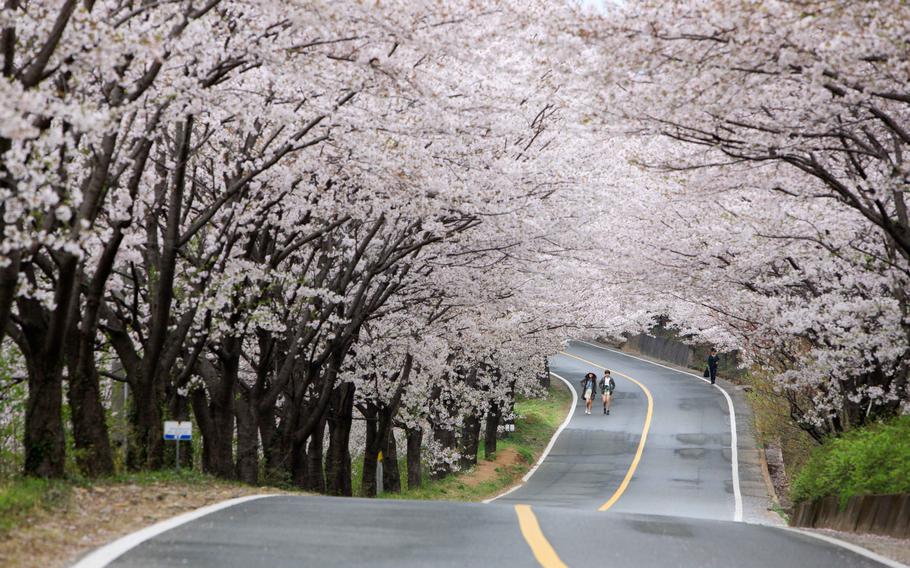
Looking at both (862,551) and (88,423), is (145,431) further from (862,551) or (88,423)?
(862,551)

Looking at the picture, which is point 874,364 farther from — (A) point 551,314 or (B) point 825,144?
(A) point 551,314

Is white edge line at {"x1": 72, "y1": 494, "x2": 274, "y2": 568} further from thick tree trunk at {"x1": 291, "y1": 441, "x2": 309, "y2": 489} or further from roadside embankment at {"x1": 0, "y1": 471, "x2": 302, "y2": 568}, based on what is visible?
thick tree trunk at {"x1": 291, "y1": 441, "x2": 309, "y2": 489}

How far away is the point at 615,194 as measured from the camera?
21.4m

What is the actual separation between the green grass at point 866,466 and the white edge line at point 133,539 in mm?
7642

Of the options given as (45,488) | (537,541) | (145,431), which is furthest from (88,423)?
(537,541)

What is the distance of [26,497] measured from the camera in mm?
8547

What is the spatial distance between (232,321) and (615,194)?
9129 mm

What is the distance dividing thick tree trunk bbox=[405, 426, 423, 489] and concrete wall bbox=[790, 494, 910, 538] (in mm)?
14917

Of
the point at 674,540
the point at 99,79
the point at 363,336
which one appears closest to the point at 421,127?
the point at 99,79

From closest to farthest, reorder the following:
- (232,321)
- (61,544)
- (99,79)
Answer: (61,544), (99,79), (232,321)

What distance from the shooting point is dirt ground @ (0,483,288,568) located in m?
6.83

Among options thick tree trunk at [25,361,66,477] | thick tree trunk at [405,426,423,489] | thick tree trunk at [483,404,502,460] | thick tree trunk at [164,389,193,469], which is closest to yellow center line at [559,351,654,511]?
thick tree trunk at [483,404,502,460]

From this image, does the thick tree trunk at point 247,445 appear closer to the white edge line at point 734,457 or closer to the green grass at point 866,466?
the white edge line at point 734,457

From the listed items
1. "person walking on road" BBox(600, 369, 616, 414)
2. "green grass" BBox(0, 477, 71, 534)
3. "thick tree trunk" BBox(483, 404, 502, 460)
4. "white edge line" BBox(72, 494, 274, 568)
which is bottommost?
"white edge line" BBox(72, 494, 274, 568)
